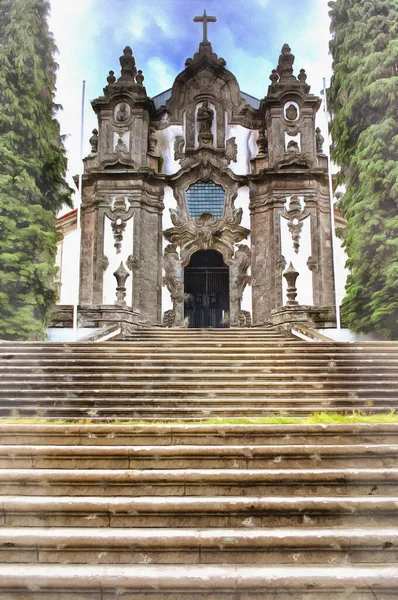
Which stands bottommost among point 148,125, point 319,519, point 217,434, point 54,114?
point 319,519

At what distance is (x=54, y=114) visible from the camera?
39.1 feet

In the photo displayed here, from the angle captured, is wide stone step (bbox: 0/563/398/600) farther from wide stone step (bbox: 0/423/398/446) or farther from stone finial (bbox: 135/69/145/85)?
stone finial (bbox: 135/69/145/85)

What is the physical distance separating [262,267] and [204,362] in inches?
343

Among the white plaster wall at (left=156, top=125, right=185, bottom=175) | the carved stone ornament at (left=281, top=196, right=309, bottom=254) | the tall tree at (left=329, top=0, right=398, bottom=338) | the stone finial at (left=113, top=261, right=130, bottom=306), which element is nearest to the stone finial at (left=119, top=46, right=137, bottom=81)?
the white plaster wall at (left=156, top=125, right=185, bottom=175)

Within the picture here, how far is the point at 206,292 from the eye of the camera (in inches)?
672

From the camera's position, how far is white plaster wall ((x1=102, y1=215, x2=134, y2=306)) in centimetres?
1560

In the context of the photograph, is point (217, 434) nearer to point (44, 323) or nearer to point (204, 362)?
point (204, 362)

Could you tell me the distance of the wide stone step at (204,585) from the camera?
300 cm

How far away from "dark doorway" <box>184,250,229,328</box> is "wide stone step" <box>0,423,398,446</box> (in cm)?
1182

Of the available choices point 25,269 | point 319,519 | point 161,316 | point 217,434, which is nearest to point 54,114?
point 25,269

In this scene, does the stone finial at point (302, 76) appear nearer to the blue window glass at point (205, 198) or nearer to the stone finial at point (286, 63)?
the stone finial at point (286, 63)

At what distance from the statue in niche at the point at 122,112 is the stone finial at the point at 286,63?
541cm

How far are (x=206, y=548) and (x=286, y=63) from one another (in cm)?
1738

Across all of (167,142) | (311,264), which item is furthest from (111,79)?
(311,264)
